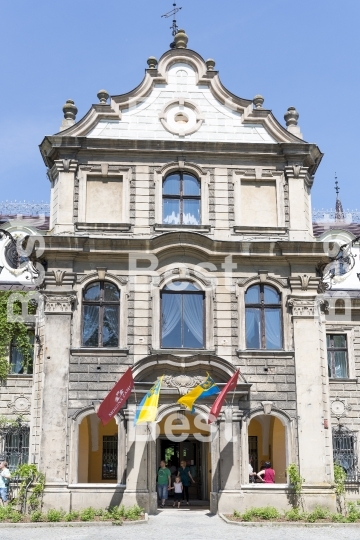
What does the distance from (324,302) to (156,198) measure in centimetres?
672

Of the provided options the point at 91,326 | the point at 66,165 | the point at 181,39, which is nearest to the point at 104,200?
the point at 66,165

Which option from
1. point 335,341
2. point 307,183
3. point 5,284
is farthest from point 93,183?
point 335,341

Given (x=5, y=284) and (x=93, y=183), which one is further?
(x=5, y=284)

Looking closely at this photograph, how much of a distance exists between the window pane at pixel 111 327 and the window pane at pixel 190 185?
4822 millimetres

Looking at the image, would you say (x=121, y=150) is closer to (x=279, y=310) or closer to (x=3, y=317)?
(x=279, y=310)

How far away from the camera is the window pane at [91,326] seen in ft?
80.5

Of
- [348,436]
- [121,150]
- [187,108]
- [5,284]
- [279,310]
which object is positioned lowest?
[348,436]

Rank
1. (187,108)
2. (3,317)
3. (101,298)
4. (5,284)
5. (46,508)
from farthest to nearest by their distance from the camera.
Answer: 1. (5,284)
2. (3,317)
3. (187,108)
4. (101,298)
5. (46,508)

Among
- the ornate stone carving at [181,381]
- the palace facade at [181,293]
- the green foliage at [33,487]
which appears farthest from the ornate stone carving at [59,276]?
the green foliage at [33,487]

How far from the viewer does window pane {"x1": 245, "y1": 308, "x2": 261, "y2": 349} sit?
81.7ft

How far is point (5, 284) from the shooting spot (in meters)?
34.1

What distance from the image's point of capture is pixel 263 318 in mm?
25094

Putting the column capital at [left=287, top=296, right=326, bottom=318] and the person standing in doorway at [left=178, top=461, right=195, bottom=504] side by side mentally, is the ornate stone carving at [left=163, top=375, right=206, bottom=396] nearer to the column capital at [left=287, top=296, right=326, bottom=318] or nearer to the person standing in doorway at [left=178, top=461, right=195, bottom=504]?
the person standing in doorway at [left=178, top=461, right=195, bottom=504]

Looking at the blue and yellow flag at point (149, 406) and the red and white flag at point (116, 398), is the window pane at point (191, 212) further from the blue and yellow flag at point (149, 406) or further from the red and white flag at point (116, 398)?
the red and white flag at point (116, 398)
